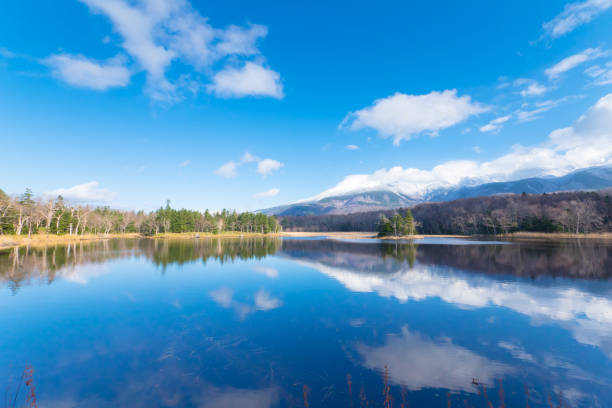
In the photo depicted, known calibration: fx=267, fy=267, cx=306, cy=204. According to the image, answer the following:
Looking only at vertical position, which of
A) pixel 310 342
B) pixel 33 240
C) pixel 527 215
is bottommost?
pixel 310 342

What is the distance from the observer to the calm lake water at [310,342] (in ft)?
27.7

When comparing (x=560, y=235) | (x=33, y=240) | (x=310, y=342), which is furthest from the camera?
(x=560, y=235)

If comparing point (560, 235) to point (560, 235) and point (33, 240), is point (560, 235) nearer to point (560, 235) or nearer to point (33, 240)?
point (560, 235)

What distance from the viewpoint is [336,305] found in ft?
Answer: 60.0

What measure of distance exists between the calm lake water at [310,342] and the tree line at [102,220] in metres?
72.4

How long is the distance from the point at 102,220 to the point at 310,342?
130 metres

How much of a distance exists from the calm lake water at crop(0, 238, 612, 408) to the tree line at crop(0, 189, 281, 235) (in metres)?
72.4

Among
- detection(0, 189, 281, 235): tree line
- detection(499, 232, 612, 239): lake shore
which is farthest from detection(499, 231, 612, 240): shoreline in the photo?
detection(0, 189, 281, 235): tree line

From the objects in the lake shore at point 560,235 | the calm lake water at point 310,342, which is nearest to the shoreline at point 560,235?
the lake shore at point 560,235

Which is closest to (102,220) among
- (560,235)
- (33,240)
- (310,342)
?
(33,240)

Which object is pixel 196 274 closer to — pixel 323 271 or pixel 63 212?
pixel 323 271

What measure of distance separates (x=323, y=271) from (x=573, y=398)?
82.6ft

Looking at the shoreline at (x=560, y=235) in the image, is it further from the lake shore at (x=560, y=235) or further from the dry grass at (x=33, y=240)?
the dry grass at (x=33, y=240)

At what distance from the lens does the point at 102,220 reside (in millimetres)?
110750
